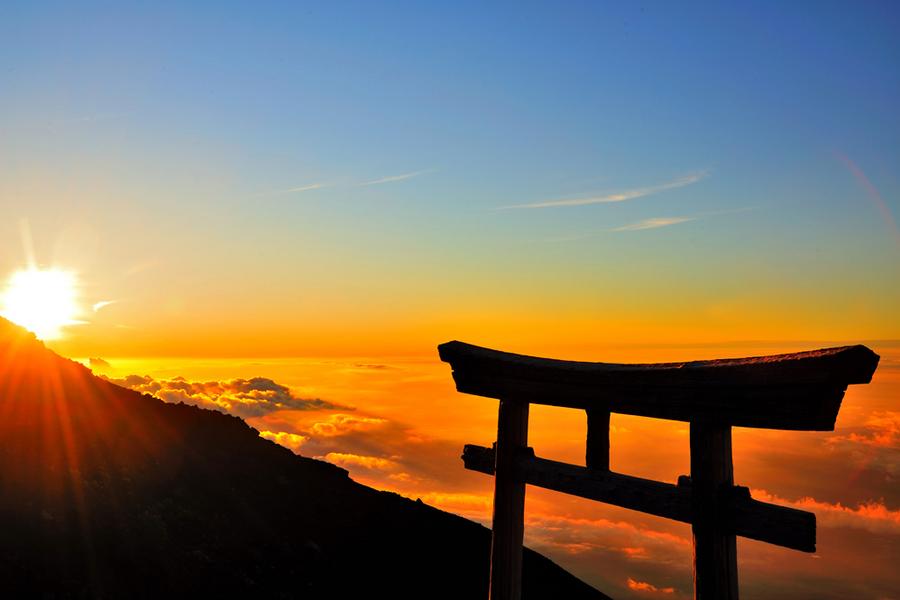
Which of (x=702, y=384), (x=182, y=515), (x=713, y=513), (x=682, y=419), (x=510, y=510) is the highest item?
(x=702, y=384)

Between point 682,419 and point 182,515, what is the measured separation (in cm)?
1746

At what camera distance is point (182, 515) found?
20.2 metres

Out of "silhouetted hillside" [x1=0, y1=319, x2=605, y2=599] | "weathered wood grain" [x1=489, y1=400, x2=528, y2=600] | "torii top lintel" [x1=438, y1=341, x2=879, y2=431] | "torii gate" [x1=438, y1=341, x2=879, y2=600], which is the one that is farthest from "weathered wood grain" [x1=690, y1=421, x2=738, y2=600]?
"silhouetted hillside" [x1=0, y1=319, x2=605, y2=599]

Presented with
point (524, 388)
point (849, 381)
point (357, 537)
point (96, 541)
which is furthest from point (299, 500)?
point (849, 381)

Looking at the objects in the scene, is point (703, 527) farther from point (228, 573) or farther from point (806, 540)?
point (228, 573)

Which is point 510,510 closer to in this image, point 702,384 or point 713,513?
point 713,513

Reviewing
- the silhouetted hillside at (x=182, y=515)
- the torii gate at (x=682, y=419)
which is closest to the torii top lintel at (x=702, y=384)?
the torii gate at (x=682, y=419)

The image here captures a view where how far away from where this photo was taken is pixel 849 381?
5691mm

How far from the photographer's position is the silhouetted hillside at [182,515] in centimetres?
1695

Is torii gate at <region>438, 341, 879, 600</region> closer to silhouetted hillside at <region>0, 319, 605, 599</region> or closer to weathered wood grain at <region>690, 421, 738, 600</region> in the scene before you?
weathered wood grain at <region>690, 421, 738, 600</region>

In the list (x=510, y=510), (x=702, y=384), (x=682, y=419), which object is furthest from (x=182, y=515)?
(x=702, y=384)

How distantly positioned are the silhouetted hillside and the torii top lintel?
1262 cm

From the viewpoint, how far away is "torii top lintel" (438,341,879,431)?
577 cm

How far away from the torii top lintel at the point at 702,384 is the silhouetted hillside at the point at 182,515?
12.6 metres
